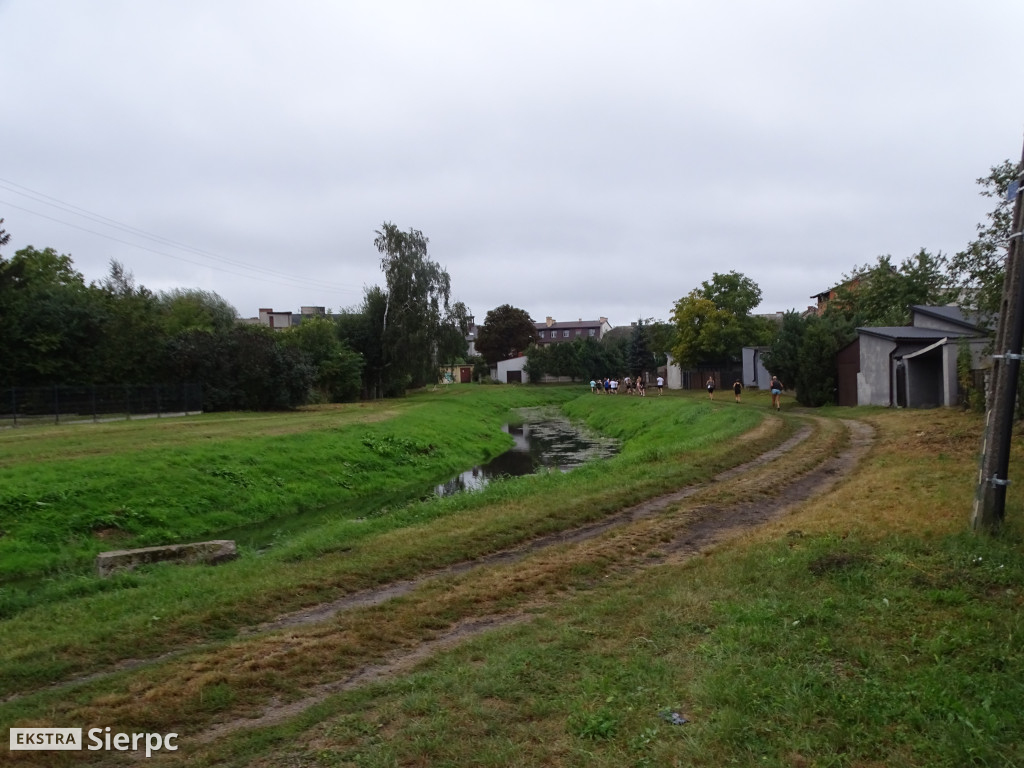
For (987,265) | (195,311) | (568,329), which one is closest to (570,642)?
(987,265)

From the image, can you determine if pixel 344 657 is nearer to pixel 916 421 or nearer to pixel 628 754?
pixel 628 754

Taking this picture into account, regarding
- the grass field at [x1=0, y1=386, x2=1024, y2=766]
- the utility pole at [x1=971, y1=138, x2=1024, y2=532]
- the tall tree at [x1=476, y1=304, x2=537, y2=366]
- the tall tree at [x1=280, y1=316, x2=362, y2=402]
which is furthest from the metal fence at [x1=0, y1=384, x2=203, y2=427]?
the tall tree at [x1=476, y1=304, x2=537, y2=366]

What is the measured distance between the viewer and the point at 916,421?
78.2ft

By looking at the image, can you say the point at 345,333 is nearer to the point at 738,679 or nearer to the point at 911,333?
the point at 911,333

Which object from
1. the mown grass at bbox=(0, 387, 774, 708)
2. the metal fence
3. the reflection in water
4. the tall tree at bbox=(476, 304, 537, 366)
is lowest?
the reflection in water

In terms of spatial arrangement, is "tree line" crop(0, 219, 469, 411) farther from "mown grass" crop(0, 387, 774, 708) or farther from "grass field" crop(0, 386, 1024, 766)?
"grass field" crop(0, 386, 1024, 766)

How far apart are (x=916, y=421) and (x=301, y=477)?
19.5 metres

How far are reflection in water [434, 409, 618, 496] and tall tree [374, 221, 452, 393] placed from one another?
15.4 meters

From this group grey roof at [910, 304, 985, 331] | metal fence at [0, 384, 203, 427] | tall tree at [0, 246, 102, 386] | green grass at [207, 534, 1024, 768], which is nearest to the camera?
green grass at [207, 534, 1024, 768]

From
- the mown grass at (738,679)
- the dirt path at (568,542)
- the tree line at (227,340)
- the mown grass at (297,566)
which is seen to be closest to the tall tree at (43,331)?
the tree line at (227,340)

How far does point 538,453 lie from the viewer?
32750 millimetres

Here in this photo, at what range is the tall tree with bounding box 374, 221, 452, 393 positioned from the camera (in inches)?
2398

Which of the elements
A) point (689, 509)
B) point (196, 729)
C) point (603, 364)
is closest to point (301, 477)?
point (689, 509)

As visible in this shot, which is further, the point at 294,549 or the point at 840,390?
the point at 840,390
